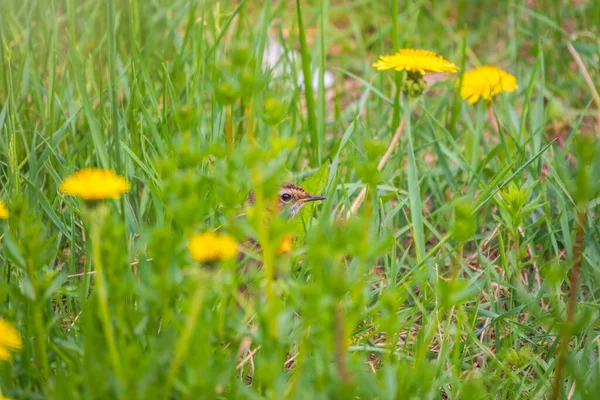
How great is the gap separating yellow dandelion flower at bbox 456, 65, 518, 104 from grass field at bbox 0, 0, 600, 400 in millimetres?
88

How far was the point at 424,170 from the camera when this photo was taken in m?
4.66

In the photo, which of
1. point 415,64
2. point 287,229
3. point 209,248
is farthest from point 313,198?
point 209,248

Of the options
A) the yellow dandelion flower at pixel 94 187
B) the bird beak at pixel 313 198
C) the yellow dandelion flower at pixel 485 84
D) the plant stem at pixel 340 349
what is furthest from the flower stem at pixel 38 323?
the yellow dandelion flower at pixel 485 84

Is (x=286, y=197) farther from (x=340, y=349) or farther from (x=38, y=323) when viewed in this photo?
(x=340, y=349)

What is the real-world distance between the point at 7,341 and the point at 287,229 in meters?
0.87

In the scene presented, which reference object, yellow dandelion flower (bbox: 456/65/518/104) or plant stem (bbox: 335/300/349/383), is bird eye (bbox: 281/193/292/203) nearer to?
yellow dandelion flower (bbox: 456/65/518/104)

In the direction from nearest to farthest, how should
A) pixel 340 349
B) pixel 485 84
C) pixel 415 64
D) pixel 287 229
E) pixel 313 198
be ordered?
pixel 340 349, pixel 287 229, pixel 415 64, pixel 313 198, pixel 485 84

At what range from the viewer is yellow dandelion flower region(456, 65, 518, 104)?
4.61 meters

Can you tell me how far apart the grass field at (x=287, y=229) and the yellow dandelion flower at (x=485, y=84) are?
88mm

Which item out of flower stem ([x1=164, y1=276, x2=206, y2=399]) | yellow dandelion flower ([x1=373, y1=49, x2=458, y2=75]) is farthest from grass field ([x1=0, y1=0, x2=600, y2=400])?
yellow dandelion flower ([x1=373, y1=49, x2=458, y2=75])

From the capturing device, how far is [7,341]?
2318mm

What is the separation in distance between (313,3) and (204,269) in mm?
5406

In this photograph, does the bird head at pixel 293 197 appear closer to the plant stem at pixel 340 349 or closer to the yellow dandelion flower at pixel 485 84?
the yellow dandelion flower at pixel 485 84

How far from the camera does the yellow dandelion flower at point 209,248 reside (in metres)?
2.13
